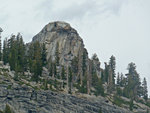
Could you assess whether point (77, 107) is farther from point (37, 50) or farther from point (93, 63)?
point (93, 63)

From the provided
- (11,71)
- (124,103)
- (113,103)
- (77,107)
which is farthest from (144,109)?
(11,71)

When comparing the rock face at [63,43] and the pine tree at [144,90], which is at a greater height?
the rock face at [63,43]

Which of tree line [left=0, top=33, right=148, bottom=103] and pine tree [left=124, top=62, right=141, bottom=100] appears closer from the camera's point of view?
tree line [left=0, top=33, right=148, bottom=103]

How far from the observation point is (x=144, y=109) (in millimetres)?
118938

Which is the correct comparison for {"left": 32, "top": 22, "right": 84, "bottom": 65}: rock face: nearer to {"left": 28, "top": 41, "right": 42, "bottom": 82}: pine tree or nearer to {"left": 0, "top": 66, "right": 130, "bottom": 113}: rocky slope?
{"left": 28, "top": 41, "right": 42, "bottom": 82}: pine tree

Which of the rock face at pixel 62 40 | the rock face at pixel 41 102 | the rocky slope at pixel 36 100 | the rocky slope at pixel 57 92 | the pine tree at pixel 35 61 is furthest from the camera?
the rock face at pixel 62 40

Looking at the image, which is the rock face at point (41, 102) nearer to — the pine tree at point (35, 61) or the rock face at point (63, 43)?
the pine tree at point (35, 61)

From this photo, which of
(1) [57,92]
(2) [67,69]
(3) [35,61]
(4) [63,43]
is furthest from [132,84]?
(1) [57,92]

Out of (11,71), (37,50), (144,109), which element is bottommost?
(144,109)

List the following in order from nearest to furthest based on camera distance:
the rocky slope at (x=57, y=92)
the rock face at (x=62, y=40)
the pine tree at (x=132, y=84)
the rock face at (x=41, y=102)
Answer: the rock face at (x=41, y=102)
the rocky slope at (x=57, y=92)
the pine tree at (x=132, y=84)
the rock face at (x=62, y=40)

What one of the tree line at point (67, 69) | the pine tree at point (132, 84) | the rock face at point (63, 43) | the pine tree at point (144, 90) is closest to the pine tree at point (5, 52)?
the tree line at point (67, 69)

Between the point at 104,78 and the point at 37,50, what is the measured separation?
29.7 m

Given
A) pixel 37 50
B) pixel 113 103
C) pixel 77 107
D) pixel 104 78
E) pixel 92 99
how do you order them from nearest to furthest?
pixel 77 107 < pixel 92 99 < pixel 113 103 < pixel 37 50 < pixel 104 78

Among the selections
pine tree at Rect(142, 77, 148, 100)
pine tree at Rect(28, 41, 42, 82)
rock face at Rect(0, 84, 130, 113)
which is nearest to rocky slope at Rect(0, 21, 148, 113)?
rock face at Rect(0, 84, 130, 113)
